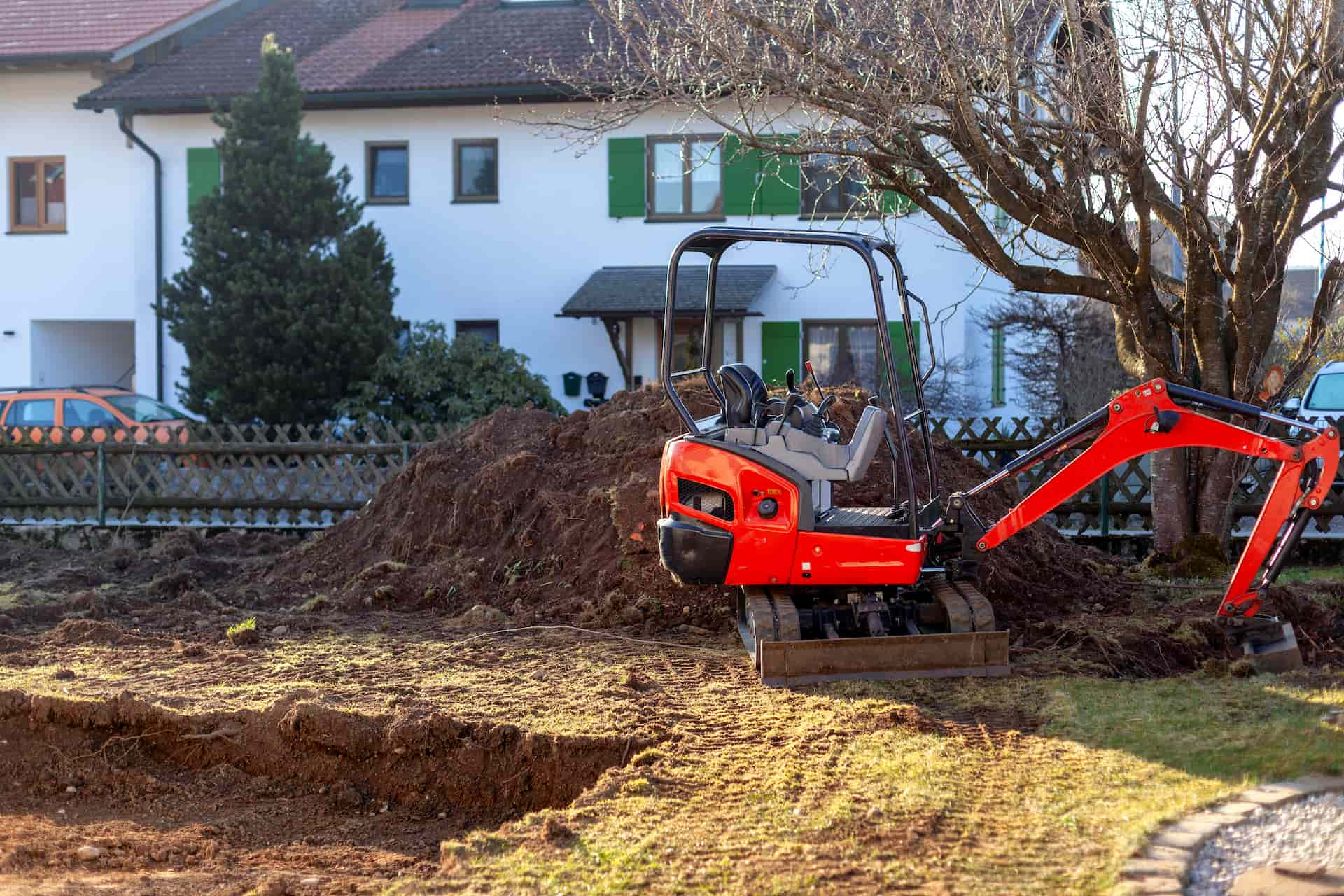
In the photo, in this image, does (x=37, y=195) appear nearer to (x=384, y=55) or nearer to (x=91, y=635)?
(x=384, y=55)

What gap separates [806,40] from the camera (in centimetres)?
1006

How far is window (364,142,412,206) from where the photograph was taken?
2344cm

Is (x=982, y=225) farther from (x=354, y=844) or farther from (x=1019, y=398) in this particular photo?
(x=1019, y=398)

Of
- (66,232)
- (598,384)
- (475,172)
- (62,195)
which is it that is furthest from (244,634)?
(62,195)

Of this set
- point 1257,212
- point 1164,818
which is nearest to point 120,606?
point 1164,818

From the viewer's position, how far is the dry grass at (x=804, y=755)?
15.5ft

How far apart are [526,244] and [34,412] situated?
8.19m

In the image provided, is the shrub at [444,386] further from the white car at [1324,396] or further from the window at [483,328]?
the white car at [1324,396]

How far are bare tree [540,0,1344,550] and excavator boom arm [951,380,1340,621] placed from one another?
2802mm

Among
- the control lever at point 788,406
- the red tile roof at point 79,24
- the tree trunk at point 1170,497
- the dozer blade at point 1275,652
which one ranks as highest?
the red tile roof at point 79,24

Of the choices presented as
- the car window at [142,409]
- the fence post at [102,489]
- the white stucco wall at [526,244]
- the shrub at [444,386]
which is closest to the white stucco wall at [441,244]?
the white stucco wall at [526,244]

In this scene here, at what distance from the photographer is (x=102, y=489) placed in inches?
627

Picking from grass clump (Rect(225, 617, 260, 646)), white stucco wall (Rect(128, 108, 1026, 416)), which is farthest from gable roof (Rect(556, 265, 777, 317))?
grass clump (Rect(225, 617, 260, 646))

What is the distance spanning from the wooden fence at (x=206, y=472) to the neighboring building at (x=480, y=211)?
239 inches
